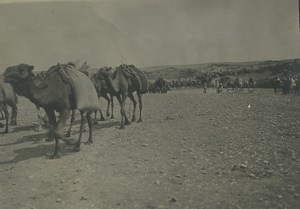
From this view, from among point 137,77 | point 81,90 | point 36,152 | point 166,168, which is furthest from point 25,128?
point 166,168

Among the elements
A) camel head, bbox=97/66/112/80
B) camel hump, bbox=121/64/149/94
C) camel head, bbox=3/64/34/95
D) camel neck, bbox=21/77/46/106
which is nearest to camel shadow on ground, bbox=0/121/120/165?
camel neck, bbox=21/77/46/106

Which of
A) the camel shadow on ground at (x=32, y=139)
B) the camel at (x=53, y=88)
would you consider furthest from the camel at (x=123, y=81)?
the camel at (x=53, y=88)

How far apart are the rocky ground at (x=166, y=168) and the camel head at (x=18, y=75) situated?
1797 millimetres

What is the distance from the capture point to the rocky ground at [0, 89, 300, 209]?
8.05m

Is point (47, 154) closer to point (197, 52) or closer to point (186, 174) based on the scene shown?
point (186, 174)

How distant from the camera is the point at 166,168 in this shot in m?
9.82

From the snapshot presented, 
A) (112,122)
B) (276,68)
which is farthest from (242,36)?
(112,122)

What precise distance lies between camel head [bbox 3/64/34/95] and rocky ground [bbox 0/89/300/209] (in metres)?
1.80

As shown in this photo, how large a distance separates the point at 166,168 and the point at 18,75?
4381 millimetres

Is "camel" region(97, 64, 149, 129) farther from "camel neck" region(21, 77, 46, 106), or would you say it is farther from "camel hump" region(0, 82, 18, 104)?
"camel neck" region(21, 77, 46, 106)

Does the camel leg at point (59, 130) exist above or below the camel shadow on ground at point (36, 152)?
above

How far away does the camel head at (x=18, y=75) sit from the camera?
11695mm

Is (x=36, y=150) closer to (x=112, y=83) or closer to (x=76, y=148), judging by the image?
(x=76, y=148)

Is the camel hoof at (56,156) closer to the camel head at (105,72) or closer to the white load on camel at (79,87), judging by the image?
the white load on camel at (79,87)
